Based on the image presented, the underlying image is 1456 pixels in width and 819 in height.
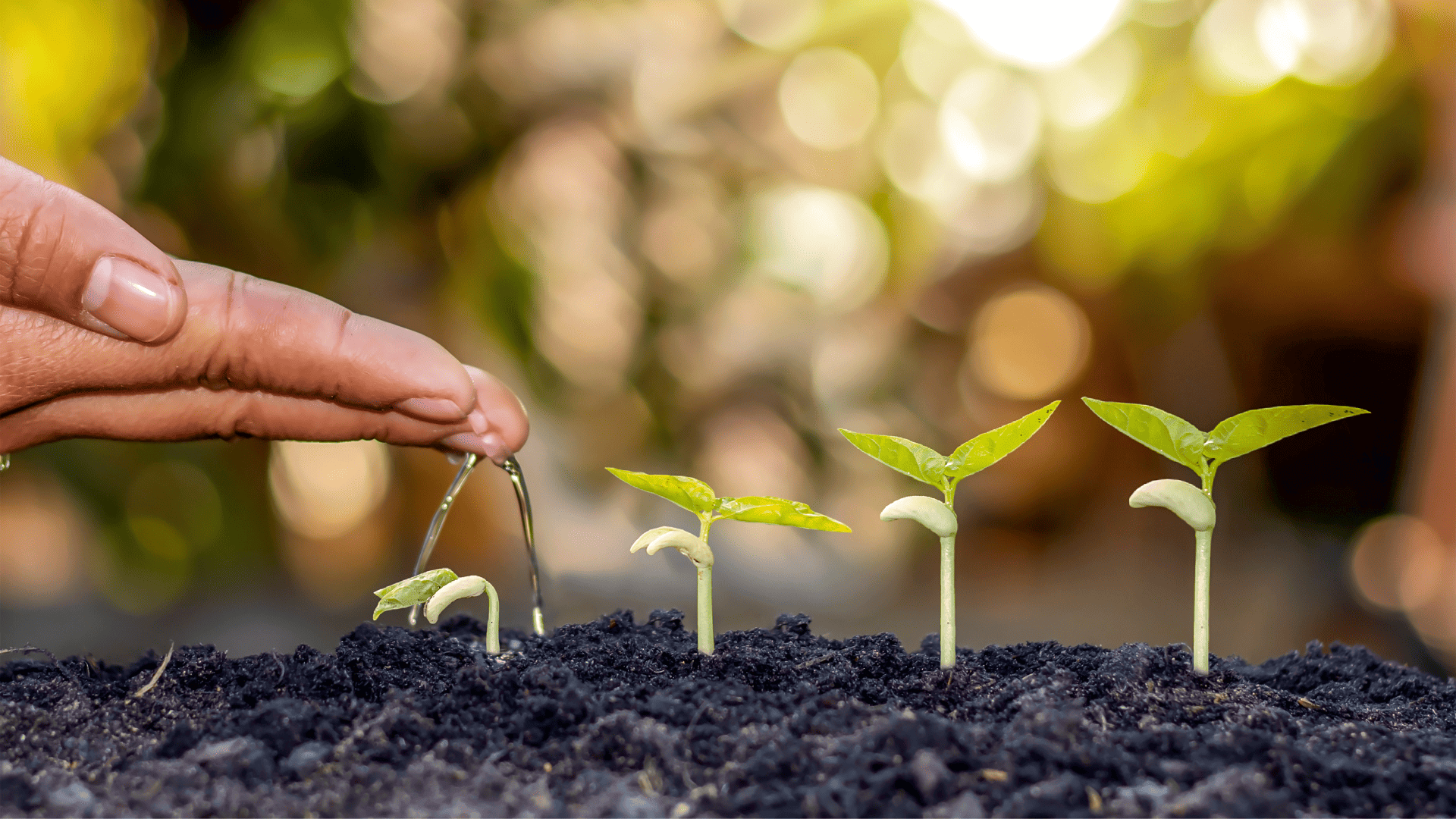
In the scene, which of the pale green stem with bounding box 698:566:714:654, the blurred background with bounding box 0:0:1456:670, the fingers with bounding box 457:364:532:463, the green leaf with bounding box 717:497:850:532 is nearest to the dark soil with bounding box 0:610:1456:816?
the pale green stem with bounding box 698:566:714:654

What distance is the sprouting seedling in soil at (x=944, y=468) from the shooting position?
2.35ft

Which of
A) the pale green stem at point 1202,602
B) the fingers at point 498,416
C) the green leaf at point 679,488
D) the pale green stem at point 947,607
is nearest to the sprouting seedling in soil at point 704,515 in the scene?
the green leaf at point 679,488

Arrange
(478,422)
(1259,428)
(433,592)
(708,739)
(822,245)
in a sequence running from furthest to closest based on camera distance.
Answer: (822,245)
(478,422)
(433,592)
(1259,428)
(708,739)

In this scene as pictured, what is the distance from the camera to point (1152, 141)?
1.70 metres

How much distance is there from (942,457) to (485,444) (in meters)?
0.49

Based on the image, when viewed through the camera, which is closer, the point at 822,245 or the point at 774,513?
the point at 774,513

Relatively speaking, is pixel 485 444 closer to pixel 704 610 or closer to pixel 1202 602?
pixel 704 610

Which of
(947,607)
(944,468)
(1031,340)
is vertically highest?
(1031,340)

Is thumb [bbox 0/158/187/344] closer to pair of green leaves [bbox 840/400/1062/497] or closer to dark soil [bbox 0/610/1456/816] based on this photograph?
dark soil [bbox 0/610/1456/816]

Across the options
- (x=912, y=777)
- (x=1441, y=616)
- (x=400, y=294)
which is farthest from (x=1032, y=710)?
(x=400, y=294)

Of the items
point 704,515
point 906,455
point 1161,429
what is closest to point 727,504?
point 704,515

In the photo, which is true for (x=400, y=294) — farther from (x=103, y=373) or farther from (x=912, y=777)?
(x=912, y=777)

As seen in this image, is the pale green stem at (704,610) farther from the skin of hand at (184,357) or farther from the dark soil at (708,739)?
the skin of hand at (184,357)

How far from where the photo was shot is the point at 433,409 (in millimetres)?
845
